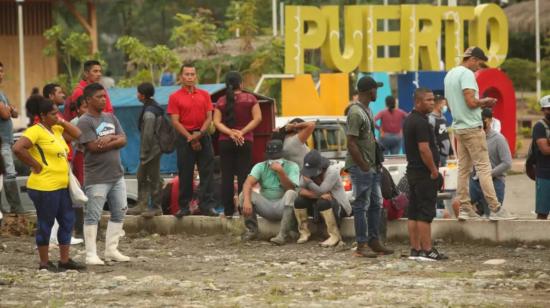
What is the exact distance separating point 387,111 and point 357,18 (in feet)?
15.9

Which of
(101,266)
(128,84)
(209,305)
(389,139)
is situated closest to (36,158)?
(101,266)

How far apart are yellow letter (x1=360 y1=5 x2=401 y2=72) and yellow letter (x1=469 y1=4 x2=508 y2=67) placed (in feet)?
7.53

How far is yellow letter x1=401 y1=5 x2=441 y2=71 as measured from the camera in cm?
3075

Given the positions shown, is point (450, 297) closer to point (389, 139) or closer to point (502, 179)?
point (502, 179)

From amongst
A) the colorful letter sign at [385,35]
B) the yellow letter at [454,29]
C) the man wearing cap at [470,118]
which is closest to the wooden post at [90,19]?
the colorful letter sign at [385,35]

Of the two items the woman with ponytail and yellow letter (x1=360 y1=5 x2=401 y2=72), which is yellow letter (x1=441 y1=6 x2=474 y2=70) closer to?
yellow letter (x1=360 y1=5 x2=401 y2=72)

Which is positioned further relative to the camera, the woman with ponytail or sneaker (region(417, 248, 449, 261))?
the woman with ponytail

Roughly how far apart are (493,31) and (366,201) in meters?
18.9

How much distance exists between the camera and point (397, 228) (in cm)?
1603

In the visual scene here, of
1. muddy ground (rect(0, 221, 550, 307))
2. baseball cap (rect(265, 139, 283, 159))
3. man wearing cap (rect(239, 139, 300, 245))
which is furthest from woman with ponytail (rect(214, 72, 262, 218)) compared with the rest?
muddy ground (rect(0, 221, 550, 307))

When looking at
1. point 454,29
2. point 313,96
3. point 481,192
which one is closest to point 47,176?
point 481,192

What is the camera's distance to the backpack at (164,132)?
56.5 feet

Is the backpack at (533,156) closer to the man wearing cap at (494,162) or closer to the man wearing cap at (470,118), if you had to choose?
the man wearing cap at (494,162)

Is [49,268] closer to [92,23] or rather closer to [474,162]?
[474,162]
